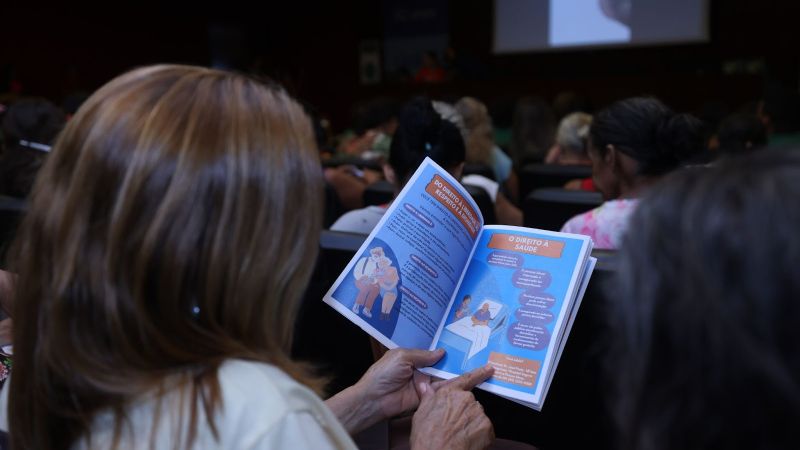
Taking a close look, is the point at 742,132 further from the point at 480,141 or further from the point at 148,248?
the point at 148,248

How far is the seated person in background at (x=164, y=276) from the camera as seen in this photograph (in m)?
0.59

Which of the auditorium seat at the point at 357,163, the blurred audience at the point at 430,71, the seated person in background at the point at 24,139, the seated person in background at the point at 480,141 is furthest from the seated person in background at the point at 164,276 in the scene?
the blurred audience at the point at 430,71

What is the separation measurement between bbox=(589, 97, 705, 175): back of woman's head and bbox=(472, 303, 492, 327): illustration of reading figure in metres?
1.13

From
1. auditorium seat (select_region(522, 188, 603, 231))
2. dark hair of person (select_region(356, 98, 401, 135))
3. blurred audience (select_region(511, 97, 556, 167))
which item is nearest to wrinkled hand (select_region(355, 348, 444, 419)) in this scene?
auditorium seat (select_region(522, 188, 603, 231))

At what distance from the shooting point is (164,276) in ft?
1.98

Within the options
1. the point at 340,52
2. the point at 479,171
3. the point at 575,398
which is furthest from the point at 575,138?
the point at 340,52

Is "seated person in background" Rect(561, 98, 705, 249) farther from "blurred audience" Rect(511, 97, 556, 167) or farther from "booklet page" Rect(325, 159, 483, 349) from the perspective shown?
"blurred audience" Rect(511, 97, 556, 167)

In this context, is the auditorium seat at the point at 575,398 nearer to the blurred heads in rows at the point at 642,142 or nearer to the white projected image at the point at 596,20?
the blurred heads in rows at the point at 642,142

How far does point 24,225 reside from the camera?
677 mm

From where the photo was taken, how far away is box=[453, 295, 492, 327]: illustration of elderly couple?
1016 mm

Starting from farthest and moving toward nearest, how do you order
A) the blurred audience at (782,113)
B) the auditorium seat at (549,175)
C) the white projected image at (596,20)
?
1. the white projected image at (596,20)
2. the blurred audience at (782,113)
3. the auditorium seat at (549,175)

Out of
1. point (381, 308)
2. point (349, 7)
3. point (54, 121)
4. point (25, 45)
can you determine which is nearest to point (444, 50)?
point (349, 7)

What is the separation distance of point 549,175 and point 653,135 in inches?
50.9

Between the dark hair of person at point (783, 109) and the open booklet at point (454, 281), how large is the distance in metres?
3.55
